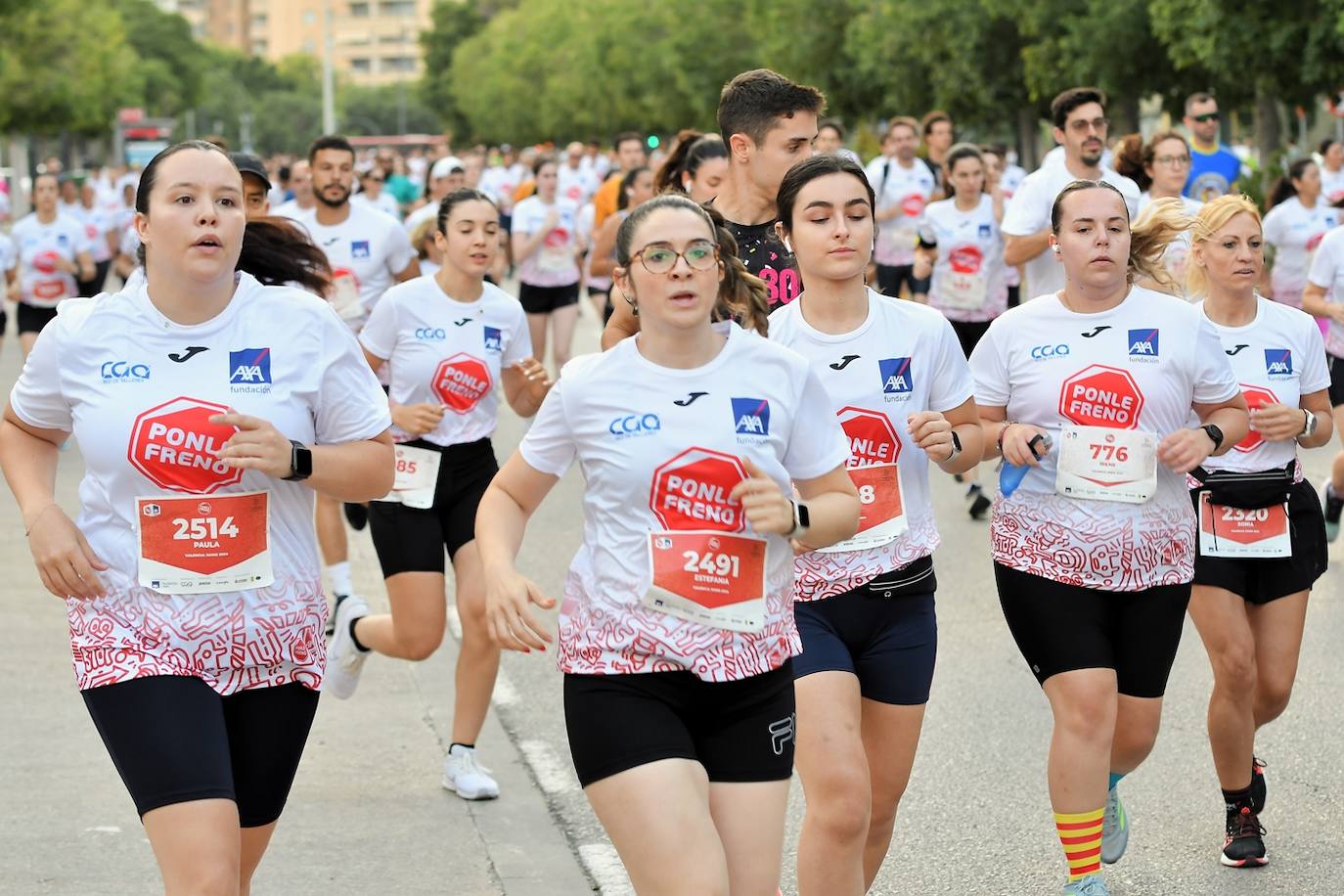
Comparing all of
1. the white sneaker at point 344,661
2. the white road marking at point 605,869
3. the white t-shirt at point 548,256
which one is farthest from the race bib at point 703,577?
the white t-shirt at point 548,256

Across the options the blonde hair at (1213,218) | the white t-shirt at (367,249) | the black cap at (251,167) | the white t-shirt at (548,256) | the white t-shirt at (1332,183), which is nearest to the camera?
the blonde hair at (1213,218)

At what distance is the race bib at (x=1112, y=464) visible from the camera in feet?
17.4

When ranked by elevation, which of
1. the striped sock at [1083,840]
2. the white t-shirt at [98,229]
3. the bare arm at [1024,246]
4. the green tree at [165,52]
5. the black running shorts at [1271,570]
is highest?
the green tree at [165,52]

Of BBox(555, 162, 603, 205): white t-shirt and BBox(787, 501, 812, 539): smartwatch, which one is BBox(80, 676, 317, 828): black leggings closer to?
BBox(787, 501, 812, 539): smartwatch

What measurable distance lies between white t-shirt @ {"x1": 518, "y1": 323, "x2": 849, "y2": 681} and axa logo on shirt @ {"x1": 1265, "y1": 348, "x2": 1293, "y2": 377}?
250cm

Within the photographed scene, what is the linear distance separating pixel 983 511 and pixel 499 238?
5260mm

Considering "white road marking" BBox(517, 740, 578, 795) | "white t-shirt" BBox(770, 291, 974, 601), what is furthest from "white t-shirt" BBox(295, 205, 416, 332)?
"white t-shirt" BBox(770, 291, 974, 601)

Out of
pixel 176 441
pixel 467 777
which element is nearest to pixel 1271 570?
pixel 467 777

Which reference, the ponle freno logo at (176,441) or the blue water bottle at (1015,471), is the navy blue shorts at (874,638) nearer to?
the blue water bottle at (1015,471)

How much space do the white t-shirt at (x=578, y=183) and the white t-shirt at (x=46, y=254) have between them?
335 inches

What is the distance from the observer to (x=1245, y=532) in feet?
19.9

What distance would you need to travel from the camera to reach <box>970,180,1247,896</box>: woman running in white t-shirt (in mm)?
5367

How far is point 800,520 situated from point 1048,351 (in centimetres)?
159

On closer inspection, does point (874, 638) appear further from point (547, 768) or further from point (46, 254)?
point (46, 254)
